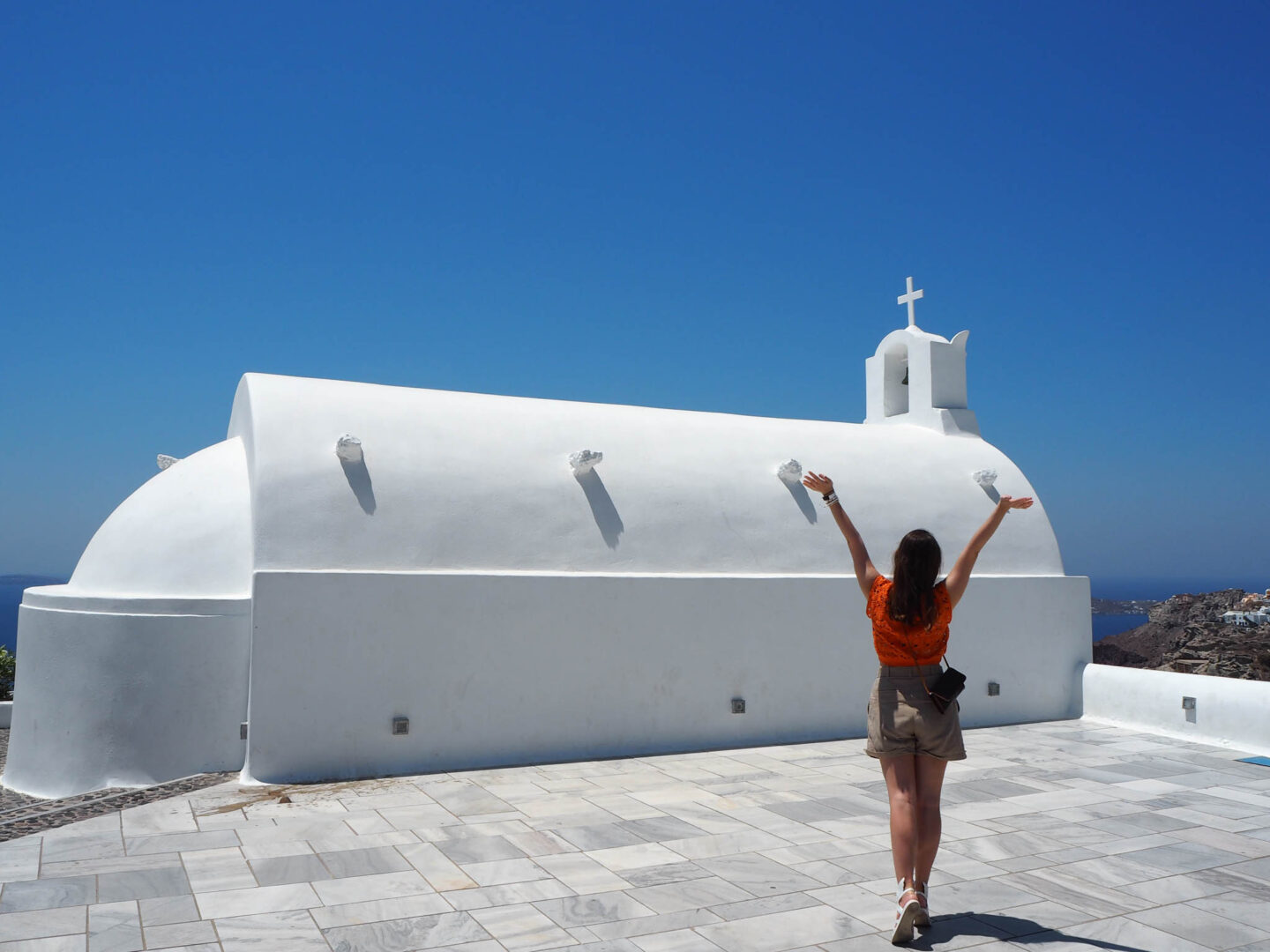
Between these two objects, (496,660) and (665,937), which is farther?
(496,660)

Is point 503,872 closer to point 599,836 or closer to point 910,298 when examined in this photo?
point 599,836

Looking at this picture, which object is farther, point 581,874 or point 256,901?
point 581,874

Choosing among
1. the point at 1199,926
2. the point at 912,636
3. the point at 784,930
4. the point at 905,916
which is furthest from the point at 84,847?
the point at 1199,926

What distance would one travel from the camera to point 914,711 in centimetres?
488

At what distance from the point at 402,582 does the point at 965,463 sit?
7.77 metres

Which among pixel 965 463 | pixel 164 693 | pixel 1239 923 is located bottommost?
pixel 1239 923

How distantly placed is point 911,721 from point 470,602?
5288mm

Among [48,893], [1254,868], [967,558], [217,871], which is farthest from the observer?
[1254,868]

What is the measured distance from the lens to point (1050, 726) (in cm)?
1192

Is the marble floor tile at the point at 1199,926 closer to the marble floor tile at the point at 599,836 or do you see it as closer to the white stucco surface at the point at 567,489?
the marble floor tile at the point at 599,836

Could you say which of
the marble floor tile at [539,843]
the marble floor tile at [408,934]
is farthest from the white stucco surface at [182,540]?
the marble floor tile at [408,934]

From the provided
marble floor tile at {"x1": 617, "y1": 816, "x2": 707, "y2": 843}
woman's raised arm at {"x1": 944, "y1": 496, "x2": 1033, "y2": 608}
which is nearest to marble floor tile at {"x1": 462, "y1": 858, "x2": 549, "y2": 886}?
marble floor tile at {"x1": 617, "y1": 816, "x2": 707, "y2": 843}

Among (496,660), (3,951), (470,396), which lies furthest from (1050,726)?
(3,951)

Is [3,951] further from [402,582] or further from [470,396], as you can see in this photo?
[470,396]
